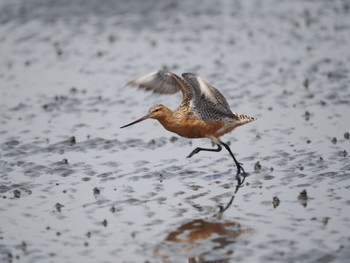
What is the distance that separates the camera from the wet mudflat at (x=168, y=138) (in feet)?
29.2

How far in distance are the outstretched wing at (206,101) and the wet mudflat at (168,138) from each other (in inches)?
31.6

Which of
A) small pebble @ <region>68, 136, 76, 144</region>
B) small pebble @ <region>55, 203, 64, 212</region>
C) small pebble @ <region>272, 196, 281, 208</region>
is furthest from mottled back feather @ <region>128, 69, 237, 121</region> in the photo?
small pebble @ <region>55, 203, 64, 212</region>

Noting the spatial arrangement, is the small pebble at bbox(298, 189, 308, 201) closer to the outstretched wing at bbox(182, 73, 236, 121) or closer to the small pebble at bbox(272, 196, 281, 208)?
the small pebble at bbox(272, 196, 281, 208)

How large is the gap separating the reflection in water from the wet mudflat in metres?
0.02

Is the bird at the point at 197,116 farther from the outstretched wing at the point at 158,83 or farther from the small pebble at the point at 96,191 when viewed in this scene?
the small pebble at the point at 96,191

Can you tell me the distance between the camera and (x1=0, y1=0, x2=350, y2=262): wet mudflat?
8914mm

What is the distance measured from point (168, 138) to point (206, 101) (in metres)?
2.11

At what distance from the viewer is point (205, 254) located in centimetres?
837

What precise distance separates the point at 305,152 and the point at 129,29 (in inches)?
353

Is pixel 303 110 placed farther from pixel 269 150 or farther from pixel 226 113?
pixel 226 113

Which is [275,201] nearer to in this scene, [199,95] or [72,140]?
[199,95]

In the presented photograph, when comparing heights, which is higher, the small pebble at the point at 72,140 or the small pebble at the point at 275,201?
the small pebble at the point at 72,140

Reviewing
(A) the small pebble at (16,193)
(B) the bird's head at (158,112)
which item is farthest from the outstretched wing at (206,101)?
(A) the small pebble at (16,193)

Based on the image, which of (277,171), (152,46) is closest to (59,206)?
(277,171)
